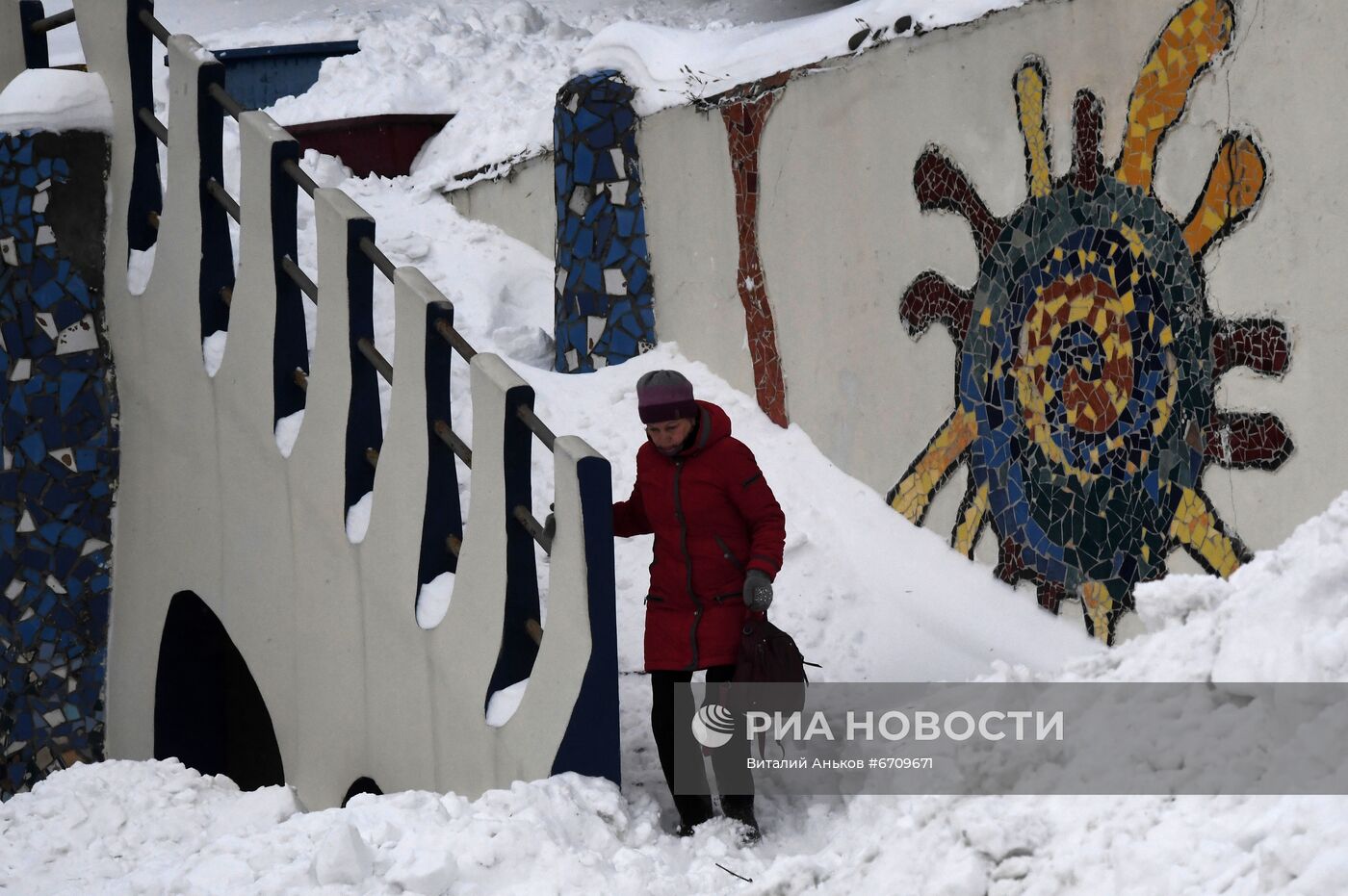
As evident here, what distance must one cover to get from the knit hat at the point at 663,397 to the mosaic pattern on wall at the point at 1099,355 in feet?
5.42

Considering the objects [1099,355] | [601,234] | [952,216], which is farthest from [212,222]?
[1099,355]

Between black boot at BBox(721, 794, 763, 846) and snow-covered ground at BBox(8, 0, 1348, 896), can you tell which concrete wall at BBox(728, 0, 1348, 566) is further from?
black boot at BBox(721, 794, 763, 846)

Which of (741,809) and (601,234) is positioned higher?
(601,234)

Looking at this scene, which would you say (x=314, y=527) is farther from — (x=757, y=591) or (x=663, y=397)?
(x=757, y=591)

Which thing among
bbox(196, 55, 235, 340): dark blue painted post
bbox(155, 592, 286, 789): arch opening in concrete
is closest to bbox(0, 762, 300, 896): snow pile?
bbox(155, 592, 286, 789): arch opening in concrete

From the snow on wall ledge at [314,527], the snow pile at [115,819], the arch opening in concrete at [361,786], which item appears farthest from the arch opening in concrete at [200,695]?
the arch opening in concrete at [361,786]

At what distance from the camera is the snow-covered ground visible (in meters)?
3.22

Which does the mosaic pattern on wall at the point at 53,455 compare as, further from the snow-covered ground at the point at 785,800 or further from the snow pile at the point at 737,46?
the snow pile at the point at 737,46

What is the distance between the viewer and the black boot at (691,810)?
4.39 metres

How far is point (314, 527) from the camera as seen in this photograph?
6043 mm

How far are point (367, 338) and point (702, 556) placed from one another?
1.84 m

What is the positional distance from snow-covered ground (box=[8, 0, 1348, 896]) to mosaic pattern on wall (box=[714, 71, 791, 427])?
110mm

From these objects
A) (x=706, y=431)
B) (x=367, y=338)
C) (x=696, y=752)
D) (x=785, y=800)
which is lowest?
(x=785, y=800)

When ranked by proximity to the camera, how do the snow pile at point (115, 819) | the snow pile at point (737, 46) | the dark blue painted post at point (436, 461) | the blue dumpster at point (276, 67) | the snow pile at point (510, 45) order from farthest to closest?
the blue dumpster at point (276, 67)
the snow pile at point (510, 45)
the snow pile at point (737, 46)
the snow pile at point (115, 819)
the dark blue painted post at point (436, 461)
